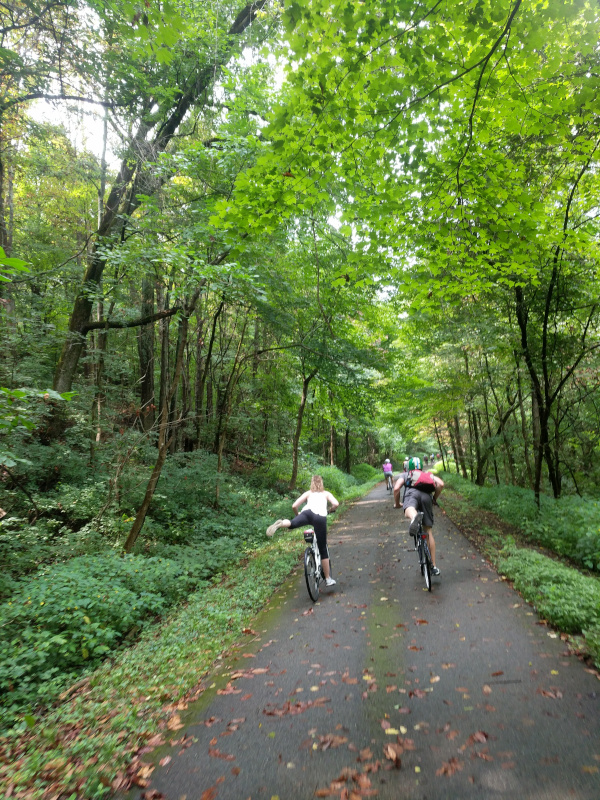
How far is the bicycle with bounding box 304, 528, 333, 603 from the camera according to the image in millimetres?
5949

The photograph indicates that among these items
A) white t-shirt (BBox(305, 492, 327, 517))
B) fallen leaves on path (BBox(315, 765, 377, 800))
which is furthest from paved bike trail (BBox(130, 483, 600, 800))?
white t-shirt (BBox(305, 492, 327, 517))

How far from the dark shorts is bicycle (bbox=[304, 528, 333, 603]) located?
5.29 feet

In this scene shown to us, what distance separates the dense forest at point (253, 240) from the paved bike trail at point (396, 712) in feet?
6.52

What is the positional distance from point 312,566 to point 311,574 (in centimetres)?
11

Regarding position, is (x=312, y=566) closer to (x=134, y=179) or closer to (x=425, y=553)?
(x=425, y=553)

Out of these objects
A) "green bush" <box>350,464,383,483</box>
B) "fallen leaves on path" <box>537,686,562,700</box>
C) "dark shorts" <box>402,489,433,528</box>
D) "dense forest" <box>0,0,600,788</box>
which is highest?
"dense forest" <box>0,0,600,788</box>

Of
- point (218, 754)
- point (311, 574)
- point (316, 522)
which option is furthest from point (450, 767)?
point (316, 522)

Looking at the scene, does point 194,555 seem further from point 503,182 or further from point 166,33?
point 503,182

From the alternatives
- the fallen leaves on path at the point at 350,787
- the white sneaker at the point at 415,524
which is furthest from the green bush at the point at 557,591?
the fallen leaves on path at the point at 350,787

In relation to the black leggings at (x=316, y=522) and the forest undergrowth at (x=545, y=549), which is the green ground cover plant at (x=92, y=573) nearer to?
the black leggings at (x=316, y=522)

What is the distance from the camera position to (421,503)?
655cm

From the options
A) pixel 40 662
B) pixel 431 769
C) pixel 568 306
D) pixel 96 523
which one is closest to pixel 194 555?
pixel 96 523

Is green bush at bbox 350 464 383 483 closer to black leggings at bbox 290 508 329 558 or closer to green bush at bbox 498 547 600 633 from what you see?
green bush at bbox 498 547 600 633

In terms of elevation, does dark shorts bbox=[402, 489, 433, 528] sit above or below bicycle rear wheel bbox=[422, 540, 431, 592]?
above
